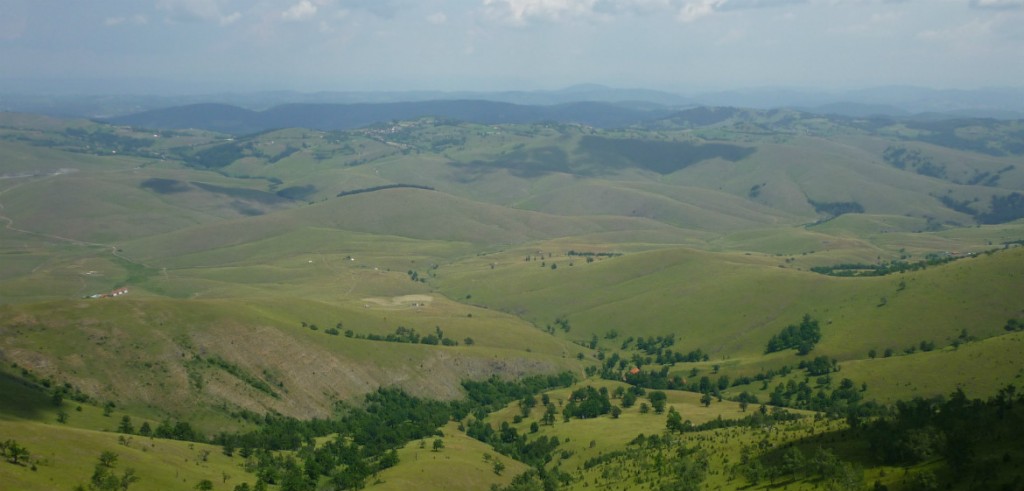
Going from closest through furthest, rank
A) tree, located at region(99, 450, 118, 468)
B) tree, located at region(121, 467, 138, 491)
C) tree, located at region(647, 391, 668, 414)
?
tree, located at region(121, 467, 138, 491)
tree, located at region(99, 450, 118, 468)
tree, located at region(647, 391, 668, 414)

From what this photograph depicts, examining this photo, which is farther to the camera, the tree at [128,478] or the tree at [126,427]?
the tree at [126,427]

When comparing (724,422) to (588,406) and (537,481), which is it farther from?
(537,481)

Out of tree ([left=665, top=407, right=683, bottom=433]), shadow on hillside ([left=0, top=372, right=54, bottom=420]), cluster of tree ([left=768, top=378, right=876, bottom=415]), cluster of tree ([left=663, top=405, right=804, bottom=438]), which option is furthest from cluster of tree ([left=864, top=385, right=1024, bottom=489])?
shadow on hillside ([left=0, top=372, right=54, bottom=420])

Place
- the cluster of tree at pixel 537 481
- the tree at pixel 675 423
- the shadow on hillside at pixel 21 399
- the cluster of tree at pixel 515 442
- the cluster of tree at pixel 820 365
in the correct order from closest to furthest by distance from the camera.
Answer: the cluster of tree at pixel 537 481, the shadow on hillside at pixel 21 399, the tree at pixel 675 423, the cluster of tree at pixel 515 442, the cluster of tree at pixel 820 365

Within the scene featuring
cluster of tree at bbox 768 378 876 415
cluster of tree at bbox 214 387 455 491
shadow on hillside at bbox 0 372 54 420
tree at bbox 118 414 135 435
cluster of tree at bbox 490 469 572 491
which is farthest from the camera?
cluster of tree at bbox 768 378 876 415

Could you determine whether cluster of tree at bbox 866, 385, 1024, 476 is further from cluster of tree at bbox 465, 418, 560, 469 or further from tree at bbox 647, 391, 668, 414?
tree at bbox 647, 391, 668, 414

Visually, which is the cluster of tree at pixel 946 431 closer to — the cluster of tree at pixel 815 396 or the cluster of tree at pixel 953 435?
the cluster of tree at pixel 953 435

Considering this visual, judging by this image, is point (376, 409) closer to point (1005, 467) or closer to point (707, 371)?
point (707, 371)

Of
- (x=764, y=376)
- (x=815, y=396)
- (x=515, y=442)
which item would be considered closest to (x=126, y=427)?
(x=515, y=442)

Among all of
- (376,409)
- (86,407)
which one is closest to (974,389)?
(376,409)

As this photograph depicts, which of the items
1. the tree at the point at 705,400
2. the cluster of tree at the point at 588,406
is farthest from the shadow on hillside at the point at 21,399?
the tree at the point at 705,400

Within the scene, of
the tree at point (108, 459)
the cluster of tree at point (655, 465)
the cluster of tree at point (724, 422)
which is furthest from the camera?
the cluster of tree at point (724, 422)
